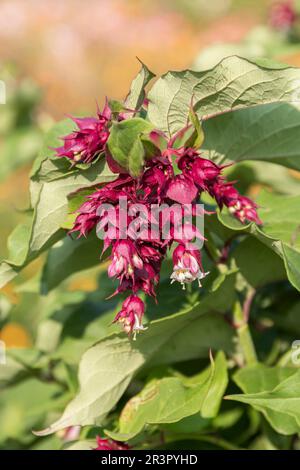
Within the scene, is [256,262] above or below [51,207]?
below

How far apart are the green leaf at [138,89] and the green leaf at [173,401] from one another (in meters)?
0.43

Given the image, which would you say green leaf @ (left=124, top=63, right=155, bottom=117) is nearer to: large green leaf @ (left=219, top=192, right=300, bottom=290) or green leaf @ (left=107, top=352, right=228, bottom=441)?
large green leaf @ (left=219, top=192, right=300, bottom=290)

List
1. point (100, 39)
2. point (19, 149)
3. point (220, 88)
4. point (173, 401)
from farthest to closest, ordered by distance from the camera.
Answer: point (100, 39) < point (19, 149) < point (173, 401) < point (220, 88)

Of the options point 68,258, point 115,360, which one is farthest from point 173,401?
point 68,258

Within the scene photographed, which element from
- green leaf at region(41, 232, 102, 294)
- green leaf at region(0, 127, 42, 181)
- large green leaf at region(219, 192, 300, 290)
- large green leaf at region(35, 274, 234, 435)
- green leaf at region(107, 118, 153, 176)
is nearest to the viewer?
green leaf at region(107, 118, 153, 176)

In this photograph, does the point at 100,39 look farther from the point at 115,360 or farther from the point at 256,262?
the point at 115,360

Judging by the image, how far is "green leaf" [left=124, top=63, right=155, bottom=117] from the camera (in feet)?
3.69

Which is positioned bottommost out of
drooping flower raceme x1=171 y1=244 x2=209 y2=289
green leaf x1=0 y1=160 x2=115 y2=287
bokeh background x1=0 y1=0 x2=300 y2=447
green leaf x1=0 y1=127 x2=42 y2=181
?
bokeh background x1=0 y1=0 x2=300 y2=447

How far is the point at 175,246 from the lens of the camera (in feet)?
4.34

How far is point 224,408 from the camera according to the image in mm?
1637

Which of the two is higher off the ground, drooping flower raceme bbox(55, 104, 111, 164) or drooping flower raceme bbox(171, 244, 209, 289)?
drooping flower raceme bbox(55, 104, 111, 164)

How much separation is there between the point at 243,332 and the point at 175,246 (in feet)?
0.81

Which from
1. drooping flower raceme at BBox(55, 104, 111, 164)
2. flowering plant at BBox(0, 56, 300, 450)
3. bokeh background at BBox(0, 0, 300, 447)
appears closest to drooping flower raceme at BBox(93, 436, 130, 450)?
flowering plant at BBox(0, 56, 300, 450)

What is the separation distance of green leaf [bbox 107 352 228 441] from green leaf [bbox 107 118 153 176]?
36 centimetres
